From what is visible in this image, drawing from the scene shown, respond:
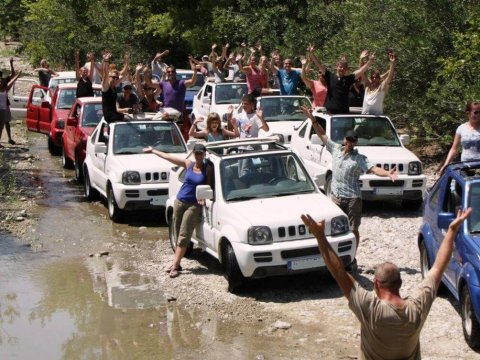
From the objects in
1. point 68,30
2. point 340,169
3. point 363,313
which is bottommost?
point 68,30

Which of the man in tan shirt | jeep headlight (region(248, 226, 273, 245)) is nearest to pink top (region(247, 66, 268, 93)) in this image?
jeep headlight (region(248, 226, 273, 245))

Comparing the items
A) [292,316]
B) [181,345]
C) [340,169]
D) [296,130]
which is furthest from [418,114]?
[181,345]

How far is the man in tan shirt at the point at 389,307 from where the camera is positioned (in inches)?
200

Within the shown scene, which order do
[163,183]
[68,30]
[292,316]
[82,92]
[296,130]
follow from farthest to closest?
1. [68,30]
2. [82,92]
3. [296,130]
4. [163,183]
5. [292,316]

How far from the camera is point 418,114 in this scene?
58.3ft

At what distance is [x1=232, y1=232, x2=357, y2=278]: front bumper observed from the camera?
9891 millimetres

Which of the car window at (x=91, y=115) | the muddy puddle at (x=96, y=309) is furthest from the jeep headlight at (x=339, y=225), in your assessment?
the car window at (x=91, y=115)

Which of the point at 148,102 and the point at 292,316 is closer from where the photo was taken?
the point at 292,316

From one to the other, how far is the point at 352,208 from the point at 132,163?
4776 mm

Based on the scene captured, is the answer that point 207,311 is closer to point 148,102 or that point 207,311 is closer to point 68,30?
point 148,102

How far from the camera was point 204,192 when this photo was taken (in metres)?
10.7

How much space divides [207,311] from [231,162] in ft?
6.92

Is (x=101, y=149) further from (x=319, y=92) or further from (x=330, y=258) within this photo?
(x=330, y=258)

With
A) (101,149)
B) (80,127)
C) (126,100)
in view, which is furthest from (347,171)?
(80,127)
